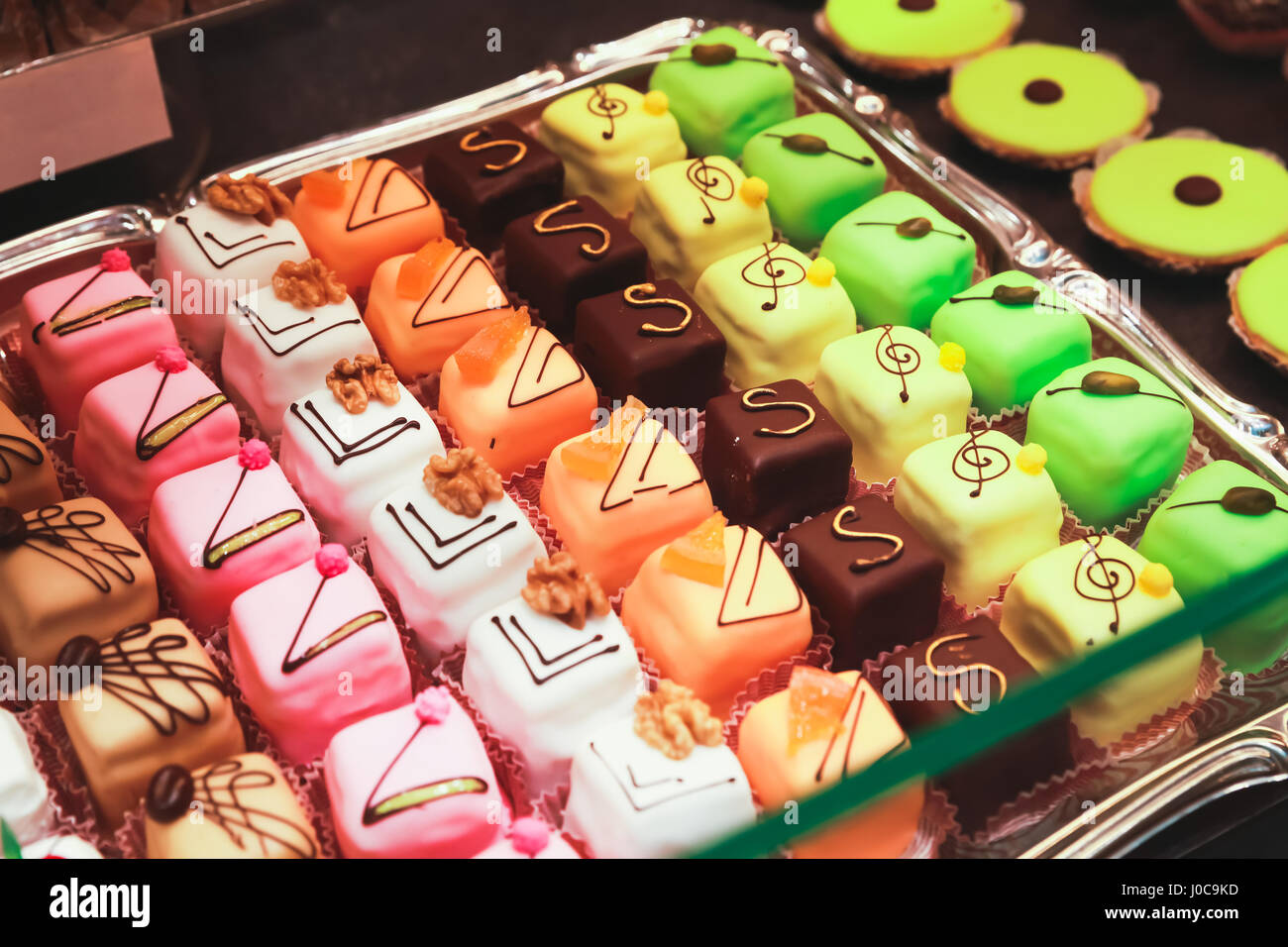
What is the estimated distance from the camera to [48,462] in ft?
7.27

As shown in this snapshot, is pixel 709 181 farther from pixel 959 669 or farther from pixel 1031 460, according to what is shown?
pixel 959 669

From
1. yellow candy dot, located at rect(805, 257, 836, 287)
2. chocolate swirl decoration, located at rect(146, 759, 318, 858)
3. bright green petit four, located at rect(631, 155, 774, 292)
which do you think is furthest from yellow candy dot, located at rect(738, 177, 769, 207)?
chocolate swirl decoration, located at rect(146, 759, 318, 858)

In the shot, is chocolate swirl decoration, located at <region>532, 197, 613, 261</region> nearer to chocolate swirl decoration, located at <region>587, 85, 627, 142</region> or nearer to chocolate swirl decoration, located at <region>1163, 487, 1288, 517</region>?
chocolate swirl decoration, located at <region>587, 85, 627, 142</region>

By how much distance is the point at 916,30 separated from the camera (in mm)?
3420

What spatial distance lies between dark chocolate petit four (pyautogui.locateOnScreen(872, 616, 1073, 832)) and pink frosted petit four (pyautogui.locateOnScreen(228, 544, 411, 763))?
768mm

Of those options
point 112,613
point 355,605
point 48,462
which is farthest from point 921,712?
point 48,462

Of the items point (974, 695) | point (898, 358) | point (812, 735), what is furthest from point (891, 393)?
point (812, 735)

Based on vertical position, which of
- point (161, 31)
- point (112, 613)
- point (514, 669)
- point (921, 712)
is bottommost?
point (921, 712)

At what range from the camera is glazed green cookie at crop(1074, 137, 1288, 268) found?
9.73 feet

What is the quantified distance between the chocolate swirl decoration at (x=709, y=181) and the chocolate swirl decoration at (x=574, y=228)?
9.1 inches

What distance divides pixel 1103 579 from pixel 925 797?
63 centimetres

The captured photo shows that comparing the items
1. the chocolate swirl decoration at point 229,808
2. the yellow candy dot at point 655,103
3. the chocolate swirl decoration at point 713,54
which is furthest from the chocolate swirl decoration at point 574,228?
the chocolate swirl decoration at point 229,808

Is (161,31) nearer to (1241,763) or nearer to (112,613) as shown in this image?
(112,613)

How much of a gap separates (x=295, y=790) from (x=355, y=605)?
0.29 m
